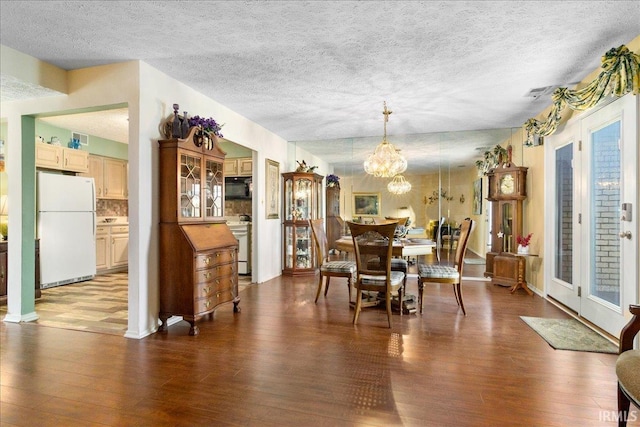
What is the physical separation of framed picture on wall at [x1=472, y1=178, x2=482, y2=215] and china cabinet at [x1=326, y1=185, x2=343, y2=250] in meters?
2.81

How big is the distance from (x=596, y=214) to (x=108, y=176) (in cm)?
741

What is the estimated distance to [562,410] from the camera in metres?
1.89

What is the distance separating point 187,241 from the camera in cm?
312

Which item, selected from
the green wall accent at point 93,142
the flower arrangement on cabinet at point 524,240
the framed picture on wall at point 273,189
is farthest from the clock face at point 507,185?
the green wall accent at point 93,142

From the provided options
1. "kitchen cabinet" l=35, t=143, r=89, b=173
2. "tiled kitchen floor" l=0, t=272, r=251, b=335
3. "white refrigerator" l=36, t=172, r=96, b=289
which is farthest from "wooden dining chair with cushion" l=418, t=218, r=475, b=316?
"kitchen cabinet" l=35, t=143, r=89, b=173

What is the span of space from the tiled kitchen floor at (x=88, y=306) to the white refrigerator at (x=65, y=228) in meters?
0.22

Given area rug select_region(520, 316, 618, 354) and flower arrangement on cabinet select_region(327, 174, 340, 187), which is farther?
flower arrangement on cabinet select_region(327, 174, 340, 187)

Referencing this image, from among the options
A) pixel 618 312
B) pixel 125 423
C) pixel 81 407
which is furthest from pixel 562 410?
pixel 81 407

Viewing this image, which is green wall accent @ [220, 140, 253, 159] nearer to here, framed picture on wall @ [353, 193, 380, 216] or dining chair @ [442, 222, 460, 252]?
framed picture on wall @ [353, 193, 380, 216]

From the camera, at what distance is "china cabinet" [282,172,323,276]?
6160 millimetres

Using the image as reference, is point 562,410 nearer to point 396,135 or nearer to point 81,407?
point 81,407

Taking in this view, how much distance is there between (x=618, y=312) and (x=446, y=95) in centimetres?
270

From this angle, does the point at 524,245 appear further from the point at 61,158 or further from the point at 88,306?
the point at 61,158

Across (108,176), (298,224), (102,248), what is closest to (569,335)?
(298,224)
